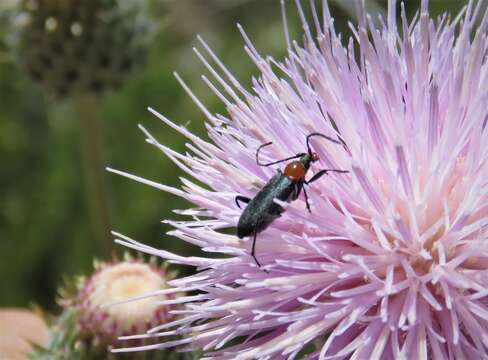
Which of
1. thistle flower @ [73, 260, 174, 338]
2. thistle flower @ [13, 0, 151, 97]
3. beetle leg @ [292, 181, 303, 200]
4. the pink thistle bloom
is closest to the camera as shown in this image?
→ the pink thistle bloom

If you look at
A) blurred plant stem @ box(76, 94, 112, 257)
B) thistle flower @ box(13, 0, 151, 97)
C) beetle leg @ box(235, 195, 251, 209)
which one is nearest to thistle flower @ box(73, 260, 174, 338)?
beetle leg @ box(235, 195, 251, 209)

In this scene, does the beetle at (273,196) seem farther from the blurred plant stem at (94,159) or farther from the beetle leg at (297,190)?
the blurred plant stem at (94,159)

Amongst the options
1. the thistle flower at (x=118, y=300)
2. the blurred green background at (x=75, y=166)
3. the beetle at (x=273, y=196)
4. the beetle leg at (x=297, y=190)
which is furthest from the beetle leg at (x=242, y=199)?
the blurred green background at (x=75, y=166)

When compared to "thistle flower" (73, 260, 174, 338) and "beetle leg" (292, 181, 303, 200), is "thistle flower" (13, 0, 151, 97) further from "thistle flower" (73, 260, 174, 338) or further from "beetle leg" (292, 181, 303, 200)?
"beetle leg" (292, 181, 303, 200)

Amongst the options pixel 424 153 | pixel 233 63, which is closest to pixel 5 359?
pixel 424 153

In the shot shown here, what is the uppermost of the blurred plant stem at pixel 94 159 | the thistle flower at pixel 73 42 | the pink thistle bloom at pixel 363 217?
the thistle flower at pixel 73 42

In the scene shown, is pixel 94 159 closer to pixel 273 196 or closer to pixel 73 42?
pixel 73 42
